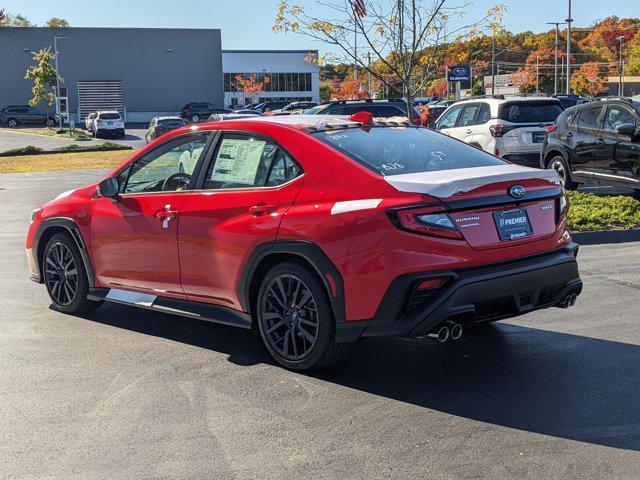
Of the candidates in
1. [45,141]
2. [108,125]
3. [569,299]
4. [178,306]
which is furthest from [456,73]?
[108,125]

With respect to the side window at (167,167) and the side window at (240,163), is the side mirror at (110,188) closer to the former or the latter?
the side window at (167,167)

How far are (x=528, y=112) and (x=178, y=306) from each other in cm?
1227

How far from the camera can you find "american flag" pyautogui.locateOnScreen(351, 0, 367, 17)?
14.5 metres

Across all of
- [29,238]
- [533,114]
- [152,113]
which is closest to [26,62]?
[152,113]

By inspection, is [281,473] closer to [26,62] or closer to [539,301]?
[539,301]

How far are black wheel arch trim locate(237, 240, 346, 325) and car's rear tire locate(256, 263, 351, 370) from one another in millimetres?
94

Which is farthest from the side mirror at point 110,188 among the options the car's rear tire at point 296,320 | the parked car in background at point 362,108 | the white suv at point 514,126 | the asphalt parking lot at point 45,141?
the asphalt parking lot at point 45,141

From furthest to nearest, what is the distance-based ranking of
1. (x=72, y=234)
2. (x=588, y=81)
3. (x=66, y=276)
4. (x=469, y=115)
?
1. (x=588, y=81)
2. (x=469, y=115)
3. (x=66, y=276)
4. (x=72, y=234)

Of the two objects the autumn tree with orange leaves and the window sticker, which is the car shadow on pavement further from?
the autumn tree with orange leaves

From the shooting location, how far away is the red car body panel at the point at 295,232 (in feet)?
16.5

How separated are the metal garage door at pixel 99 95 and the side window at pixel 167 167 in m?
84.3

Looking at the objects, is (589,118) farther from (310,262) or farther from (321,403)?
(321,403)

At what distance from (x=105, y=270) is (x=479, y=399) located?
338cm

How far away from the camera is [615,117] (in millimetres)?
13547
